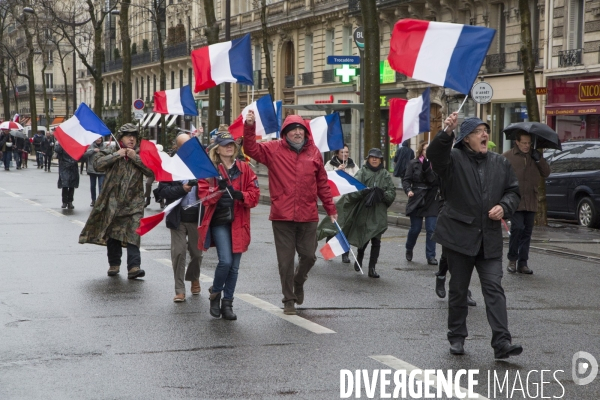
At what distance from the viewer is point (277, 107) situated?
17281 millimetres

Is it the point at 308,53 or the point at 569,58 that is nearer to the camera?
the point at 569,58

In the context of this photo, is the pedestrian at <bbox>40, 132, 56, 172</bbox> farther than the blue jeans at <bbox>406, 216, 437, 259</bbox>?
Yes

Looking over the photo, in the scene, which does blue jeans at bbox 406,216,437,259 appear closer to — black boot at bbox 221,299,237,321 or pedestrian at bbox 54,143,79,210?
black boot at bbox 221,299,237,321

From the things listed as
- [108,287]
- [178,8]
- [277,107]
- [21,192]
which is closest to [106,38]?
[178,8]

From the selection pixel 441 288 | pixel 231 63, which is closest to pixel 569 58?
pixel 231 63

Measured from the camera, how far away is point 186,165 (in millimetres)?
9219

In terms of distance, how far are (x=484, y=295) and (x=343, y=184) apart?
4977 mm

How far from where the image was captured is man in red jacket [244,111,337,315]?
9.01 meters

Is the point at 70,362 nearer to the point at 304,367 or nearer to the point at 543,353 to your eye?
the point at 304,367

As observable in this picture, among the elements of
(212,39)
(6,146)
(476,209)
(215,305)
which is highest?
(212,39)

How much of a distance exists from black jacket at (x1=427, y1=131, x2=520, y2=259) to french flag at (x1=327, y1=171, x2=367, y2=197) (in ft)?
15.5

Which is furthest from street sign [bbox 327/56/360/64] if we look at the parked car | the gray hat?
the gray hat

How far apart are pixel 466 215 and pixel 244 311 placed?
2637 millimetres

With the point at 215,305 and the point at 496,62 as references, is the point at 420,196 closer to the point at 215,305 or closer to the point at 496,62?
the point at 215,305
